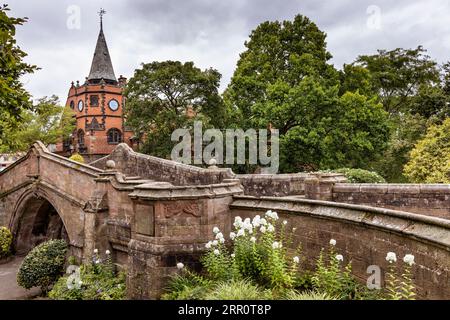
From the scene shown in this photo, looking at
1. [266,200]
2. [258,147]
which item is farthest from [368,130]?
[266,200]

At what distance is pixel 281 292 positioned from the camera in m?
4.93

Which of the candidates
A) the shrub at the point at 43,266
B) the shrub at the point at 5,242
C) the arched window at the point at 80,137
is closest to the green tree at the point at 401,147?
the shrub at the point at 43,266

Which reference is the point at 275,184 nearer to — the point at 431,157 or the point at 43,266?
the point at 431,157

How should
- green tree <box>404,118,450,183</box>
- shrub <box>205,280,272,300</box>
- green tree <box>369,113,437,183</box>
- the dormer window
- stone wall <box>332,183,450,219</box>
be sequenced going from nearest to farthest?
1. shrub <box>205,280,272,300</box>
2. stone wall <box>332,183,450,219</box>
3. green tree <box>404,118,450,183</box>
4. green tree <box>369,113,437,183</box>
5. the dormer window

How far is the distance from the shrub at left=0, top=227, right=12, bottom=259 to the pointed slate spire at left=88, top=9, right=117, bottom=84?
32096 mm

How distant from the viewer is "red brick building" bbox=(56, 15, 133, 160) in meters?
42.2

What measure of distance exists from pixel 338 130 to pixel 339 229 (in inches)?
522

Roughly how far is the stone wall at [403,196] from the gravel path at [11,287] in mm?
9862

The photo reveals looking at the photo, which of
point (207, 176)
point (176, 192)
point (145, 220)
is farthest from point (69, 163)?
point (176, 192)

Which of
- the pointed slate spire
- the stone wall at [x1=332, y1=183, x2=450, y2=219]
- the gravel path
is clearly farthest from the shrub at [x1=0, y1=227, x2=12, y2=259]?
the pointed slate spire

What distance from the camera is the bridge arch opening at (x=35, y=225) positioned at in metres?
14.5

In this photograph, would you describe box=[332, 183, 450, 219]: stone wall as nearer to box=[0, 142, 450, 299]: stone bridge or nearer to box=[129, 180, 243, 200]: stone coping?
box=[0, 142, 450, 299]: stone bridge

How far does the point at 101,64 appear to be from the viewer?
43750 millimetres

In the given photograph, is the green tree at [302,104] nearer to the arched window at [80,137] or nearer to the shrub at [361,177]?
the shrub at [361,177]
